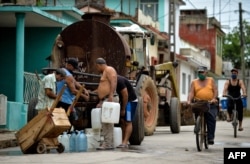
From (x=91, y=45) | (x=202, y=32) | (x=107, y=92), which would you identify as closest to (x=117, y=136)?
(x=107, y=92)

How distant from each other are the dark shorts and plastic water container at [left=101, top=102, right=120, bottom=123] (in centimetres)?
86

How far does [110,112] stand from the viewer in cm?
1403

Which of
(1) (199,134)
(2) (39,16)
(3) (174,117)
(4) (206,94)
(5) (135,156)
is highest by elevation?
(2) (39,16)

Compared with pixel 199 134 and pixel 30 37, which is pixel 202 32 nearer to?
pixel 30 37

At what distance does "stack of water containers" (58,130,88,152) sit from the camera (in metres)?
14.0

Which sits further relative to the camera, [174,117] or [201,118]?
[174,117]

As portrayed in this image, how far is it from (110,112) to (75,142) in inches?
35.4

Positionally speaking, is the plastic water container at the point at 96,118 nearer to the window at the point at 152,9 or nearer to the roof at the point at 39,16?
the roof at the point at 39,16

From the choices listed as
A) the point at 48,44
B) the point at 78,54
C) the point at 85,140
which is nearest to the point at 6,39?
the point at 48,44

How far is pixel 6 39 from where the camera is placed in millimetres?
25688

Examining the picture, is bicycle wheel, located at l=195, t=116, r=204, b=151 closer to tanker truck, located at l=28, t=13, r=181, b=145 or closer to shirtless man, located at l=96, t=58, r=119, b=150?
tanker truck, located at l=28, t=13, r=181, b=145

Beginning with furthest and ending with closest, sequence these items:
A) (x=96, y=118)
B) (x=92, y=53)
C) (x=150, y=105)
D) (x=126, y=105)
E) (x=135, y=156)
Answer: (x=150, y=105), (x=92, y=53), (x=126, y=105), (x=96, y=118), (x=135, y=156)

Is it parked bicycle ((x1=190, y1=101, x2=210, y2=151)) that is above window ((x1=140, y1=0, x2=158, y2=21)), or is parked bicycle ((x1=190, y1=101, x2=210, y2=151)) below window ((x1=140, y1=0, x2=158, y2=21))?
below

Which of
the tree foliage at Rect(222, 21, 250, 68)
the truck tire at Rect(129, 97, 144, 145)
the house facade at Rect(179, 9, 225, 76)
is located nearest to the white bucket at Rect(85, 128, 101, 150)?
the truck tire at Rect(129, 97, 144, 145)
